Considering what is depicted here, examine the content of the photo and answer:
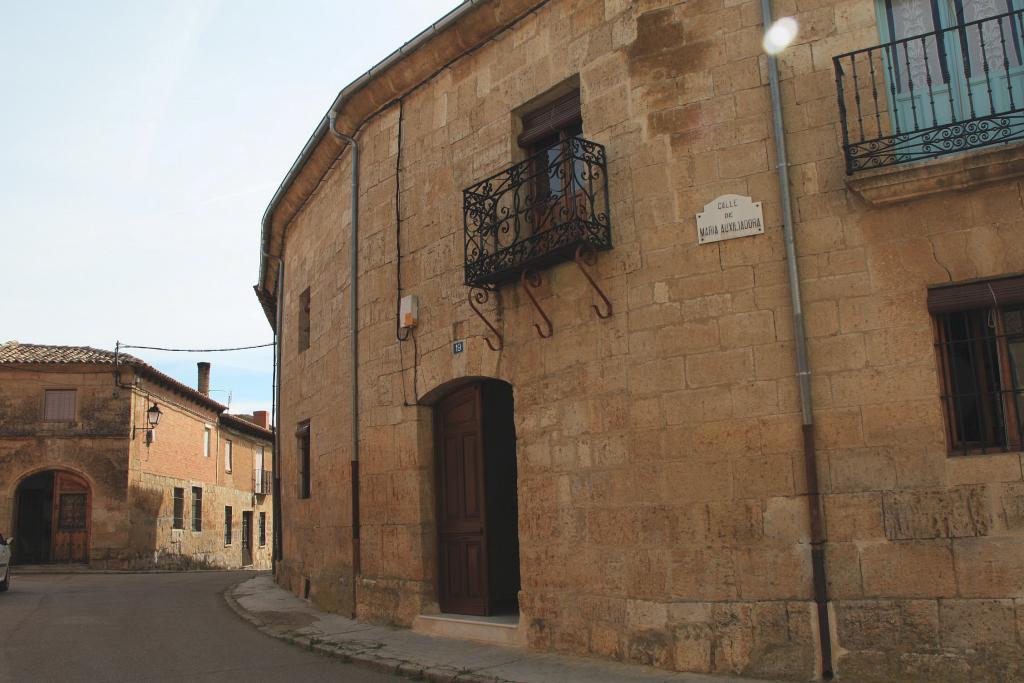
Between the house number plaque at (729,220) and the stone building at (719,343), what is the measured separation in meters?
0.02

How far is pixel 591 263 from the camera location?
7.27 metres

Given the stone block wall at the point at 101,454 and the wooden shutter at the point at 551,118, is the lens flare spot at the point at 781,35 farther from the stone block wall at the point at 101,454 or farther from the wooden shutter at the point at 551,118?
the stone block wall at the point at 101,454

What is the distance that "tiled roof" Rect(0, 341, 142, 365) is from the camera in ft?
77.4

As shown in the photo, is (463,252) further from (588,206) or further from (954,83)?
(954,83)

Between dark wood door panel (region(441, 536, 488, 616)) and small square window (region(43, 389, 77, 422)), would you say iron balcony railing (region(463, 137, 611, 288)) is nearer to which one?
dark wood door panel (region(441, 536, 488, 616))

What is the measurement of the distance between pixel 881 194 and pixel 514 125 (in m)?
3.63

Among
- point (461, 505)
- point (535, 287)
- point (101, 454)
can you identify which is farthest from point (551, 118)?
point (101, 454)

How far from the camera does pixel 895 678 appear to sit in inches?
217

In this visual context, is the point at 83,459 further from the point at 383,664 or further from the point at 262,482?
the point at 383,664

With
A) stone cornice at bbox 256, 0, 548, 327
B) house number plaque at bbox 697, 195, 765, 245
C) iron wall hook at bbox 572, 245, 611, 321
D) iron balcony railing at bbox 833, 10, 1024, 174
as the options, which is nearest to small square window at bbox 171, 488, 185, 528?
stone cornice at bbox 256, 0, 548, 327

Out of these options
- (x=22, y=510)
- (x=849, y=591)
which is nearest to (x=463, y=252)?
(x=849, y=591)

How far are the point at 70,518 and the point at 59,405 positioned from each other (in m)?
3.04

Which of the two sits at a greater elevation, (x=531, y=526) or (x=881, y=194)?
(x=881, y=194)

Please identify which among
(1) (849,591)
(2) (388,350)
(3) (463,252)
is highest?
(3) (463,252)
